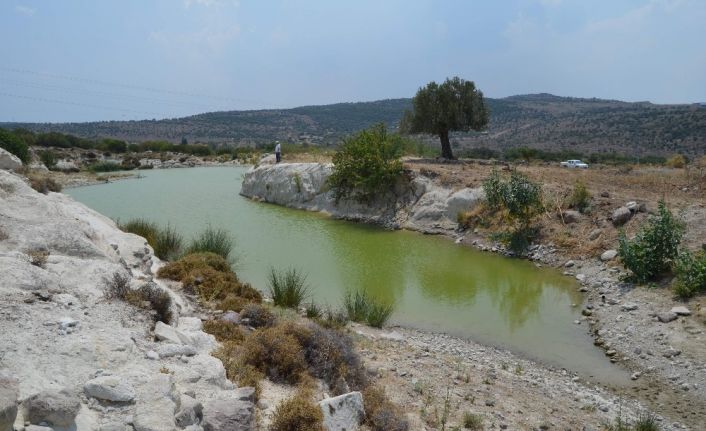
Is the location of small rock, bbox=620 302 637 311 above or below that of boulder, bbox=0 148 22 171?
below

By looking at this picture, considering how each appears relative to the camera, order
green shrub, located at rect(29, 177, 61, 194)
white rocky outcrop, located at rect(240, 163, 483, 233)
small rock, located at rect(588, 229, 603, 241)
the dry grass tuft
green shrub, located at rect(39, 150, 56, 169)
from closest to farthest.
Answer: the dry grass tuft, green shrub, located at rect(29, 177, 61, 194), small rock, located at rect(588, 229, 603, 241), white rocky outcrop, located at rect(240, 163, 483, 233), green shrub, located at rect(39, 150, 56, 169)

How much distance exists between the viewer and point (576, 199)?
1861 cm

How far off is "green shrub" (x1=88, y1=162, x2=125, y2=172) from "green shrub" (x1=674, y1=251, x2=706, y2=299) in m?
43.3

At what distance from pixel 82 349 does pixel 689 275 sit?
38.4ft

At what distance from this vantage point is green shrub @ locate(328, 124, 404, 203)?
23922mm

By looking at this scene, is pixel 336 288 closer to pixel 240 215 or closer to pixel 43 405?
pixel 43 405

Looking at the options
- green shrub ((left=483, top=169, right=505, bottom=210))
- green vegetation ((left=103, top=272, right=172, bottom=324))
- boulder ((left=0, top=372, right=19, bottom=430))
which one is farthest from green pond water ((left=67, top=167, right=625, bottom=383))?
boulder ((left=0, top=372, right=19, bottom=430))

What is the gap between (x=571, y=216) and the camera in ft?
59.0

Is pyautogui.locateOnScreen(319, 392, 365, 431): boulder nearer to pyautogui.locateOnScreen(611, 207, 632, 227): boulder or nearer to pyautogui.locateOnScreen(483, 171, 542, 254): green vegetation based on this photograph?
pyautogui.locateOnScreen(483, 171, 542, 254): green vegetation

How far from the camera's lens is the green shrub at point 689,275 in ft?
36.9

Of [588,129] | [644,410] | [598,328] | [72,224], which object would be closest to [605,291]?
[598,328]

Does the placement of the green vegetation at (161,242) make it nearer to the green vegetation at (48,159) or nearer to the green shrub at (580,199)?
the green shrub at (580,199)

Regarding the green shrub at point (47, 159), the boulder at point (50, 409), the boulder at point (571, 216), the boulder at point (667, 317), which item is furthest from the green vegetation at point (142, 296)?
the green shrub at point (47, 159)

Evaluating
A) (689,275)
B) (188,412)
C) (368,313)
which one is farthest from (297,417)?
(689,275)
